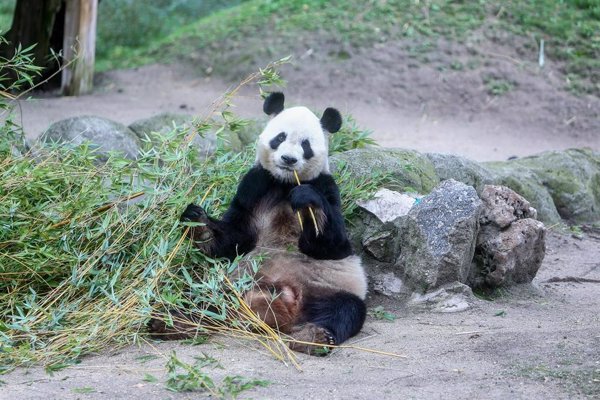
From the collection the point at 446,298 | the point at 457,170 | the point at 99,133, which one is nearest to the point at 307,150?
the point at 446,298

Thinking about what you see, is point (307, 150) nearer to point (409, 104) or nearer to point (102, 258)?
point (102, 258)

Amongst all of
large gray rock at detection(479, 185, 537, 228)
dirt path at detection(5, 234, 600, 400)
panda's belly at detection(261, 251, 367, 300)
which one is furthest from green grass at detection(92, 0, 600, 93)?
dirt path at detection(5, 234, 600, 400)

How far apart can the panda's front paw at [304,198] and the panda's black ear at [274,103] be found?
0.77m

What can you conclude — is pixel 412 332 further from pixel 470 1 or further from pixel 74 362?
pixel 470 1

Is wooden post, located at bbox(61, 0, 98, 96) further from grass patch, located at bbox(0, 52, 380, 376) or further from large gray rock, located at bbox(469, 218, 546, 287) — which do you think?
→ large gray rock, located at bbox(469, 218, 546, 287)

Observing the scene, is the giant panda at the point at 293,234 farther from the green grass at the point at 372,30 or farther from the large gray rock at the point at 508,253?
the green grass at the point at 372,30

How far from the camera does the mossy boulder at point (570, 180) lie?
8875 mm

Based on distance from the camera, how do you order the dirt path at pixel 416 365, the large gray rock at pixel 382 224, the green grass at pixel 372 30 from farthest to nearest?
the green grass at pixel 372 30
the large gray rock at pixel 382 224
the dirt path at pixel 416 365

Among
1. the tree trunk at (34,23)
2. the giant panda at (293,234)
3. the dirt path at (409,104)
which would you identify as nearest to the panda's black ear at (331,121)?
the giant panda at (293,234)

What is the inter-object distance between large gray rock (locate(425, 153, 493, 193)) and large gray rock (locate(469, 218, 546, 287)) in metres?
1.32

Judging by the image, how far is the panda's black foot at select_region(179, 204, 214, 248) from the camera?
213 inches

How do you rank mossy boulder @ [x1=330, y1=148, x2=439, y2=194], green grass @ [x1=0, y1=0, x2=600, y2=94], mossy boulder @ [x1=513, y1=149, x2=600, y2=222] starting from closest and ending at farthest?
mossy boulder @ [x1=330, y1=148, x2=439, y2=194] < mossy boulder @ [x1=513, y1=149, x2=600, y2=222] < green grass @ [x1=0, y1=0, x2=600, y2=94]

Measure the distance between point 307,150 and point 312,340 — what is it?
1.18 metres

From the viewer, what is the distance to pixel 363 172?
6.56m
